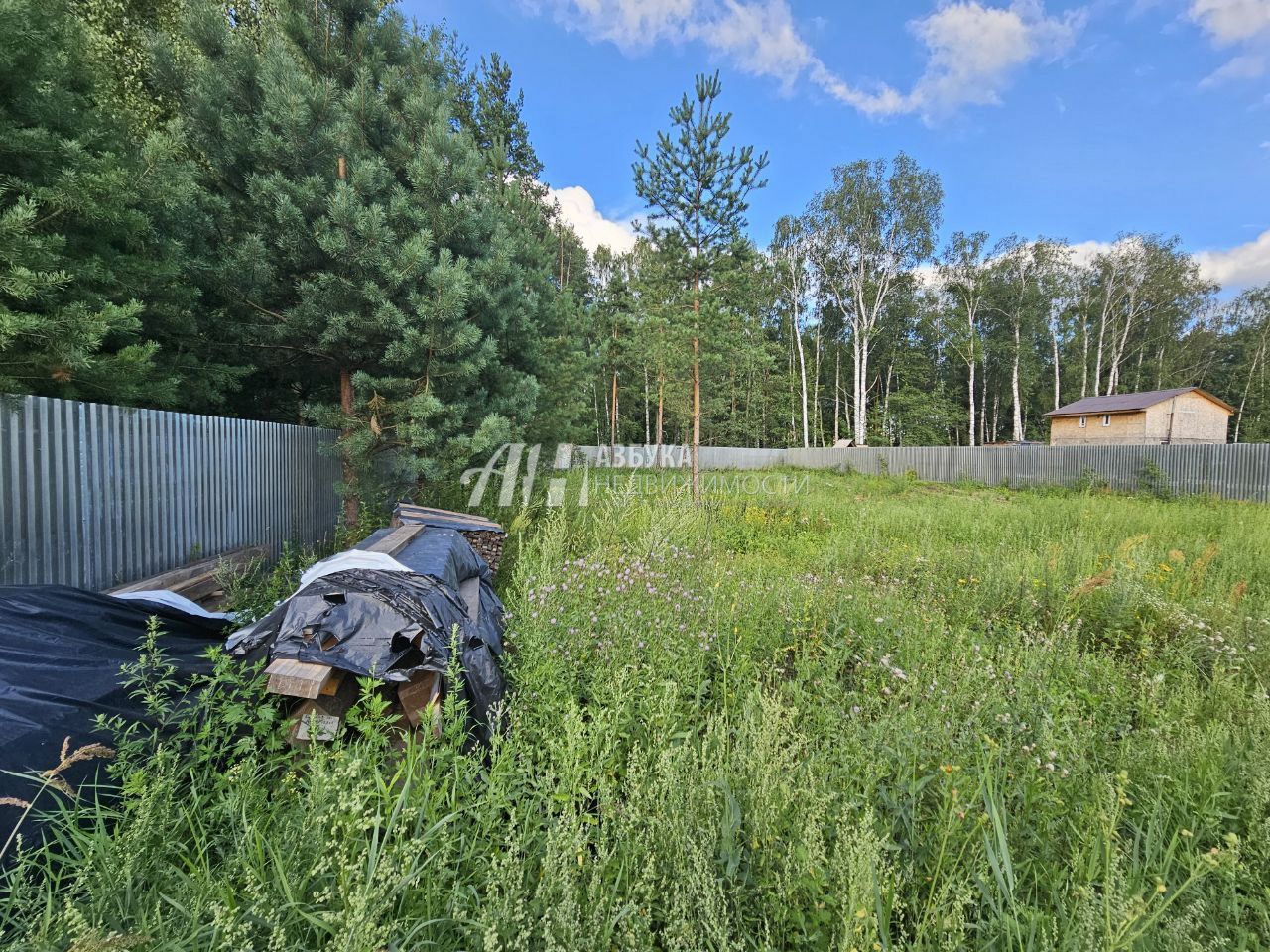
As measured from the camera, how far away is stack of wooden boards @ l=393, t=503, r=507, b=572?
15.2 ft

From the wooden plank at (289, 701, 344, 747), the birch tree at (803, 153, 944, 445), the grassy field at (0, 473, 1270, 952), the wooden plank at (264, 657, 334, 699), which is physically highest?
the birch tree at (803, 153, 944, 445)

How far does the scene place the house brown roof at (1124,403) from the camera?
20656 millimetres

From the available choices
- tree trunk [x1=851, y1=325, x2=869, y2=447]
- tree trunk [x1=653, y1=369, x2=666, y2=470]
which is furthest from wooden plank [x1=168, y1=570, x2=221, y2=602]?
tree trunk [x1=851, y1=325, x2=869, y2=447]

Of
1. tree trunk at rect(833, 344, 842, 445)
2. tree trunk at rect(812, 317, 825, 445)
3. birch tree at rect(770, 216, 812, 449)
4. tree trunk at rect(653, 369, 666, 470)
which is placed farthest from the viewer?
tree trunk at rect(833, 344, 842, 445)

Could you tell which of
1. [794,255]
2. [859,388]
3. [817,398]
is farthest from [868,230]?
[817,398]

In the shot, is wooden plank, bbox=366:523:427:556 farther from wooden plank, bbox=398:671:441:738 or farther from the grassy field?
wooden plank, bbox=398:671:441:738

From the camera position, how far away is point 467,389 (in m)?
6.30

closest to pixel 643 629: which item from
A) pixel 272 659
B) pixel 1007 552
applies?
pixel 272 659

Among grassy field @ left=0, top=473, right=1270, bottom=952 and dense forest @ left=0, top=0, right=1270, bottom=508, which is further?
dense forest @ left=0, top=0, right=1270, bottom=508

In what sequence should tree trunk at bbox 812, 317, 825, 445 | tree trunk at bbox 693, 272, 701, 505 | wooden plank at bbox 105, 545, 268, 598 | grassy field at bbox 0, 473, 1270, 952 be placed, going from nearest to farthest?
1. grassy field at bbox 0, 473, 1270, 952
2. wooden plank at bbox 105, 545, 268, 598
3. tree trunk at bbox 693, 272, 701, 505
4. tree trunk at bbox 812, 317, 825, 445

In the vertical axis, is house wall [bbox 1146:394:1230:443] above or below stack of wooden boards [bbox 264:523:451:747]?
above

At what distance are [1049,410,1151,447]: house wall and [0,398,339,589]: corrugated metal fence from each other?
2593 centimetres

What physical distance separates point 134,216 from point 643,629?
513 cm

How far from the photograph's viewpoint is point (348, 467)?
5.99m
